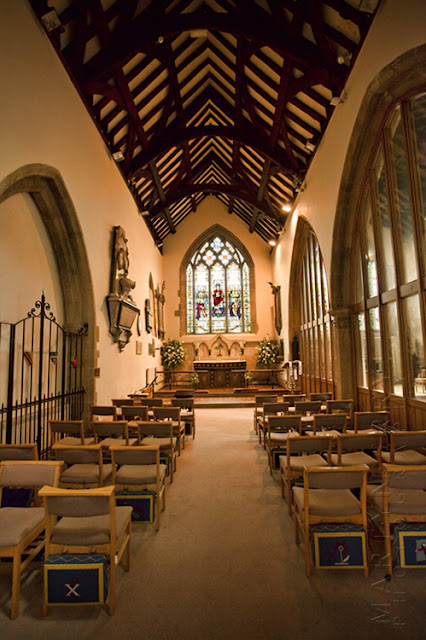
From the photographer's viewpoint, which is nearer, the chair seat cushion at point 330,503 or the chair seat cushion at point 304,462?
the chair seat cushion at point 330,503

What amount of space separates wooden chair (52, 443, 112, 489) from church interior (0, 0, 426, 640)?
0.9 inches

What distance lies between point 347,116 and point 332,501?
228 inches

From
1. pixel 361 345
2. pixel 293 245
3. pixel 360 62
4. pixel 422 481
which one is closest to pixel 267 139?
pixel 293 245

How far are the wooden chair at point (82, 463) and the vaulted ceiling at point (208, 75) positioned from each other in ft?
16.6

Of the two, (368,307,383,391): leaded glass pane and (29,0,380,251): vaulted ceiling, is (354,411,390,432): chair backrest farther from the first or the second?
(29,0,380,251): vaulted ceiling

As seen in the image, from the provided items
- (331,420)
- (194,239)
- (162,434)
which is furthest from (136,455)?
(194,239)

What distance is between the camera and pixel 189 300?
1483 cm

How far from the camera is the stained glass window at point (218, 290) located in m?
14.6

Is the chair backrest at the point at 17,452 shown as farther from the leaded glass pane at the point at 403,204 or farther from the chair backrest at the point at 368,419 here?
the leaded glass pane at the point at 403,204

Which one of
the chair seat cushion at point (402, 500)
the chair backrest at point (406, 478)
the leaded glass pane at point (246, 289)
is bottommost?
the chair seat cushion at point (402, 500)

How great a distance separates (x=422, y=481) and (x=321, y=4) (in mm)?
6272

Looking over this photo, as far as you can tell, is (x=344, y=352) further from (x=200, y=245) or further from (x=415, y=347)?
(x=200, y=245)

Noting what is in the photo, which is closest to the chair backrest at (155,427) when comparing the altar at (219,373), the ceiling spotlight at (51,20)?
the ceiling spotlight at (51,20)

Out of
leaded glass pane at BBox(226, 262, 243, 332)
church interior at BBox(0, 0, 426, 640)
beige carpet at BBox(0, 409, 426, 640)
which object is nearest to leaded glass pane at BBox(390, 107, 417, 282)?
church interior at BBox(0, 0, 426, 640)
